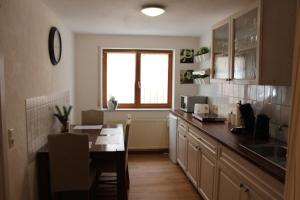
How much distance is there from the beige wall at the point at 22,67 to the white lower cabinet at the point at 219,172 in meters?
1.77

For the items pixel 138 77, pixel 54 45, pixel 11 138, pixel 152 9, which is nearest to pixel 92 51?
pixel 138 77

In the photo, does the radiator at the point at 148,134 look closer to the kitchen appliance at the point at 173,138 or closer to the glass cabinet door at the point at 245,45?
the kitchen appliance at the point at 173,138

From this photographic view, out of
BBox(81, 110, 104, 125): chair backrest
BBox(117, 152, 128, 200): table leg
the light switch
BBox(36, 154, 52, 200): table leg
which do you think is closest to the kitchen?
the light switch

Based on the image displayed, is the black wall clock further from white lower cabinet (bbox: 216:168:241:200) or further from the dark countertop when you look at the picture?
white lower cabinet (bbox: 216:168:241:200)

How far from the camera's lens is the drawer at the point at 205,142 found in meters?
2.55

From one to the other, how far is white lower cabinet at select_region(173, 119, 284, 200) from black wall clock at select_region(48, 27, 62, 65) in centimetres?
194

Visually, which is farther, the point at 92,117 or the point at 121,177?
the point at 92,117

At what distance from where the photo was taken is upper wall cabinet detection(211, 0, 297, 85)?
214 centimetres

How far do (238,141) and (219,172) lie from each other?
359mm

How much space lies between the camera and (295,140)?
45.4 inches

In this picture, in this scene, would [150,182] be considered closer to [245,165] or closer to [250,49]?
[245,165]

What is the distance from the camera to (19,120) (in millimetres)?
2131

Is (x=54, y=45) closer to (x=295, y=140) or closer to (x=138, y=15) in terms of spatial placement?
(x=138, y=15)

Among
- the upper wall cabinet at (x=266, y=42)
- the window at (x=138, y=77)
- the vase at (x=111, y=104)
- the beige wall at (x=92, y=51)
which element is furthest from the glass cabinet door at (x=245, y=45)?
the vase at (x=111, y=104)
